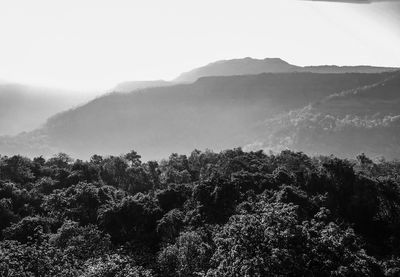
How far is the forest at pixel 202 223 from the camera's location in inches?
1363

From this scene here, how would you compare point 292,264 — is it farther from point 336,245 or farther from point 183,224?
point 183,224

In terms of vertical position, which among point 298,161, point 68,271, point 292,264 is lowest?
point 298,161

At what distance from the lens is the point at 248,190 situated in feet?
283

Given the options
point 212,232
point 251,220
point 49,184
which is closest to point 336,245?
point 251,220

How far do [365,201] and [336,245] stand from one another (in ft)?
179

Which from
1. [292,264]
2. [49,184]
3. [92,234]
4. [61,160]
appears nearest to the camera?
[292,264]

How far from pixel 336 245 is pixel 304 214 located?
117ft

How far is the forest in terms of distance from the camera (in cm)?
3462

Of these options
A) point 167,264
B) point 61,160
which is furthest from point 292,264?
point 61,160

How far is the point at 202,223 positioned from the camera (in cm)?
7338

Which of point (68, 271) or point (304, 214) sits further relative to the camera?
point (304, 214)

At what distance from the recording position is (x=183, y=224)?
7388 centimetres

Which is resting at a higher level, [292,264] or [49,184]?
[292,264]

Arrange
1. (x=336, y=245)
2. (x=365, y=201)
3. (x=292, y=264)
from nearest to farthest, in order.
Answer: (x=292, y=264) < (x=336, y=245) < (x=365, y=201)
